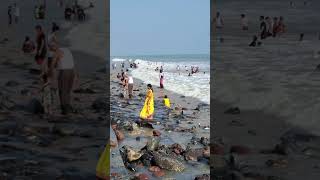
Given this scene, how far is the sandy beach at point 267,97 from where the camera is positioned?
979 centimetres

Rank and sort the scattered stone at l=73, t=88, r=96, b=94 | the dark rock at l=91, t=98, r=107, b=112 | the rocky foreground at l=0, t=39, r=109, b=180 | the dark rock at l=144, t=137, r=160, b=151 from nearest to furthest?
the rocky foreground at l=0, t=39, r=109, b=180 < the dark rock at l=144, t=137, r=160, b=151 < the dark rock at l=91, t=98, r=107, b=112 < the scattered stone at l=73, t=88, r=96, b=94

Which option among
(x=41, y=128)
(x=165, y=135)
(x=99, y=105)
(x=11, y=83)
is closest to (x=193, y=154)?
(x=99, y=105)

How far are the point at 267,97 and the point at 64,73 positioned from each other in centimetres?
678

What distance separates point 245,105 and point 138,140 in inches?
148

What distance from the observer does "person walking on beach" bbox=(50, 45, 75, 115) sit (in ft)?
34.7

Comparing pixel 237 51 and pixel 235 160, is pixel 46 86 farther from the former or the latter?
pixel 237 51

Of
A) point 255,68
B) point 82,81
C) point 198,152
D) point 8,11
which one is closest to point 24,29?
point 8,11

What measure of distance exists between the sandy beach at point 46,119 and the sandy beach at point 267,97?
272cm

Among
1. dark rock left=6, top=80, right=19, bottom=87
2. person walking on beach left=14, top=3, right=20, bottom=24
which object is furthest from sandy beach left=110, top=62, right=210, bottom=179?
person walking on beach left=14, top=3, right=20, bottom=24

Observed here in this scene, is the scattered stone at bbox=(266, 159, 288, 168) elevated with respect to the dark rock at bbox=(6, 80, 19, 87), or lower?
lower

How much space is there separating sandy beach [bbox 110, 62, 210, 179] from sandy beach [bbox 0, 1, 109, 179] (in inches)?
33.0

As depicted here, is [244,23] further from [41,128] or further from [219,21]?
[41,128]

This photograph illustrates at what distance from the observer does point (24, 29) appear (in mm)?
14297

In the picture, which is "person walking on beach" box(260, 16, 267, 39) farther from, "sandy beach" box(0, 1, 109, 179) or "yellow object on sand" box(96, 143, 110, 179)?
"yellow object on sand" box(96, 143, 110, 179)
